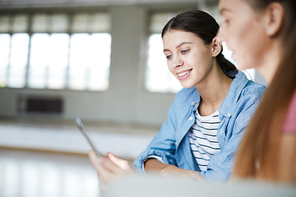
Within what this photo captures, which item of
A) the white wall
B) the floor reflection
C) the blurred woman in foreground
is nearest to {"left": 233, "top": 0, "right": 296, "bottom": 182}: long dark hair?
the blurred woman in foreground

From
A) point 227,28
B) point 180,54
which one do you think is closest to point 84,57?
point 180,54

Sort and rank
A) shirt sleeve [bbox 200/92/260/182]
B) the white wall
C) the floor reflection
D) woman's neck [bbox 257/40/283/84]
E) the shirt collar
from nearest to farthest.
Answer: woman's neck [bbox 257/40/283/84], shirt sleeve [bbox 200/92/260/182], the shirt collar, the floor reflection, the white wall

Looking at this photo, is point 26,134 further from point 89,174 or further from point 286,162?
point 286,162

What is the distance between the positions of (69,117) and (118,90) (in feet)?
5.57

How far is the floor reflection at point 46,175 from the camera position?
2452 millimetres

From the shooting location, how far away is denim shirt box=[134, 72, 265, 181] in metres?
0.87

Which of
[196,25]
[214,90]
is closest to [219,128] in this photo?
[214,90]

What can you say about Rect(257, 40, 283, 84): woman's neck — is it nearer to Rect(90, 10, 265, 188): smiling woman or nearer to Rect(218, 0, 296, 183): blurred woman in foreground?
Rect(218, 0, 296, 183): blurred woman in foreground

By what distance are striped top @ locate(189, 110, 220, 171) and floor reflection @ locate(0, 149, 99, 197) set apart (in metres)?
1.63

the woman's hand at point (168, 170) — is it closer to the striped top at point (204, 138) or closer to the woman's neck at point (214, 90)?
the striped top at point (204, 138)

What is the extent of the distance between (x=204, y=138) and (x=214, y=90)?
220 millimetres

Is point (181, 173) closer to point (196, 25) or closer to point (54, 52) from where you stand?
point (196, 25)

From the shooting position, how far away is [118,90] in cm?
736

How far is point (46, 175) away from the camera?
3.06 m
